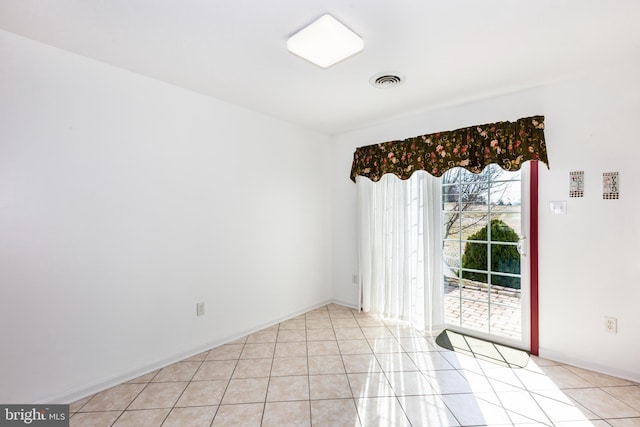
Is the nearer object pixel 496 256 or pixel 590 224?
pixel 590 224

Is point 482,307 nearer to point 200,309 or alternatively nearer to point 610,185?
point 610,185

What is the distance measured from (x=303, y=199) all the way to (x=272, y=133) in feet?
2.92

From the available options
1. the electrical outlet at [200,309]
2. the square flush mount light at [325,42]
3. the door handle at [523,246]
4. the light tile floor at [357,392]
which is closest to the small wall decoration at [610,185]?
the door handle at [523,246]

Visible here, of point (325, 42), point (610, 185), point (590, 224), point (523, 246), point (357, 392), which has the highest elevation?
point (325, 42)

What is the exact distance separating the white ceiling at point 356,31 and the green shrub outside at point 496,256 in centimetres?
128

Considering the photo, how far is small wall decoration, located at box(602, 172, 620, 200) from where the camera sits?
2.14m

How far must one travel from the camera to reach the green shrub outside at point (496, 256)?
104 inches

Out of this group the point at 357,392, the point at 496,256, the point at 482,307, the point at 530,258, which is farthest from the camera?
the point at 482,307

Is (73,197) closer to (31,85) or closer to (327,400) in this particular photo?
(31,85)

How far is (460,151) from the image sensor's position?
2.77 meters

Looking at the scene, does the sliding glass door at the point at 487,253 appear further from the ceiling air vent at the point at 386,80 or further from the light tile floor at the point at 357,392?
the ceiling air vent at the point at 386,80

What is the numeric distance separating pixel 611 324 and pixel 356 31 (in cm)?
282

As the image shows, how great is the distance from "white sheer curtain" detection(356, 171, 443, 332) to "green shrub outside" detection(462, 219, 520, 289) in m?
0.31

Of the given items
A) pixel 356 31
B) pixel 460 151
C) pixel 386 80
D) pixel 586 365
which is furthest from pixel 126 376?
pixel 586 365
